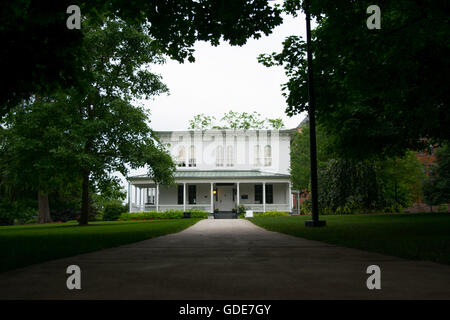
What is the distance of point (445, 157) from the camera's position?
90.8 ft

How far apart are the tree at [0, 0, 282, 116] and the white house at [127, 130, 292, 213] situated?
24.9m

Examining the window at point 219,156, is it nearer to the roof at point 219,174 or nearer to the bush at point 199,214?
the roof at point 219,174

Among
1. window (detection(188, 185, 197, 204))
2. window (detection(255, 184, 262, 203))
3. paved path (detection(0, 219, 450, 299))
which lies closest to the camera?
paved path (detection(0, 219, 450, 299))

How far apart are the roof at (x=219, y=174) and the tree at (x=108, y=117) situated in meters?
11.2

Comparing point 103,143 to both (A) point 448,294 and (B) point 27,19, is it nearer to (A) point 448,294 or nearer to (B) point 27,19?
(B) point 27,19

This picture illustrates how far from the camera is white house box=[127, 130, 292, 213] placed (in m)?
33.6

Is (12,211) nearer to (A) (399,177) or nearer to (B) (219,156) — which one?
(B) (219,156)

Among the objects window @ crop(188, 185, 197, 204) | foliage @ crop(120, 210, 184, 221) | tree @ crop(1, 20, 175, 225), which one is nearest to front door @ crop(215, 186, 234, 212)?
window @ crop(188, 185, 197, 204)

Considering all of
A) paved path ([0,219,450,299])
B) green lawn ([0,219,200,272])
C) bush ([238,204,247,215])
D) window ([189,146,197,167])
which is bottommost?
bush ([238,204,247,215])

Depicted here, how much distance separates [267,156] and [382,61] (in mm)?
27883

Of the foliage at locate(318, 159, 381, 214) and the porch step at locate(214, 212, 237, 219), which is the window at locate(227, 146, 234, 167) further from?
the foliage at locate(318, 159, 381, 214)

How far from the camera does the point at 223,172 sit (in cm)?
3525

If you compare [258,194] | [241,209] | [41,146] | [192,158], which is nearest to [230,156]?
[192,158]

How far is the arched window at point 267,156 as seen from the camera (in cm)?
3669
